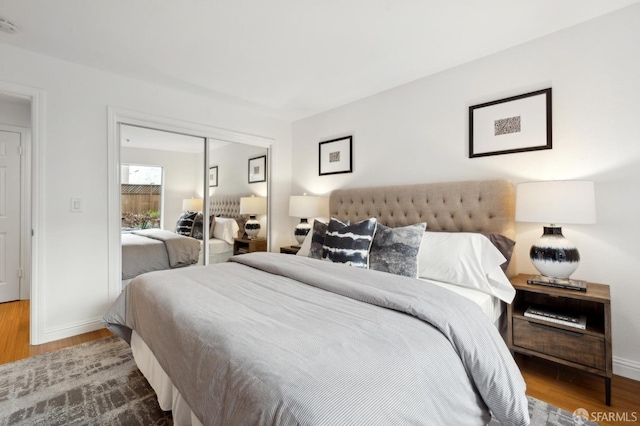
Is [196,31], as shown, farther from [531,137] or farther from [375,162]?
[531,137]

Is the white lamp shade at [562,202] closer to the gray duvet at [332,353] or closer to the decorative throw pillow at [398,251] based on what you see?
the decorative throw pillow at [398,251]

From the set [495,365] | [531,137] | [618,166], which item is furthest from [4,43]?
Answer: [618,166]

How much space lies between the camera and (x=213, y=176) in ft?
11.6

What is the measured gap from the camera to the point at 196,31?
2.16 m

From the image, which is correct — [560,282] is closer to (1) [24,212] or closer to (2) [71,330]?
(2) [71,330]

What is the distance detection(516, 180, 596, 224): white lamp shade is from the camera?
1.81 metres

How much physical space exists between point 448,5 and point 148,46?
2174 mm

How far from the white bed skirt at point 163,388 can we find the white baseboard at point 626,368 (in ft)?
8.32

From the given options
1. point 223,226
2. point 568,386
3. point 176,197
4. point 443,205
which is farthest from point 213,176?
point 568,386

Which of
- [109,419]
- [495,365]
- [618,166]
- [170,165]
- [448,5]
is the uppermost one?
[448,5]

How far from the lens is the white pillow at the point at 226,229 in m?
3.62

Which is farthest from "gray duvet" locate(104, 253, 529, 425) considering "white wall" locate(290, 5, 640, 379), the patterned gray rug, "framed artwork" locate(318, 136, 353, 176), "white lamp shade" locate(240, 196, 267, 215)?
"white lamp shade" locate(240, 196, 267, 215)

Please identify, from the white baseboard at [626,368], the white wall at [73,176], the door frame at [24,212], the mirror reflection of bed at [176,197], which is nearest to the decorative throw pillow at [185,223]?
the mirror reflection of bed at [176,197]

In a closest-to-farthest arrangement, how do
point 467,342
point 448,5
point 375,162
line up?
point 467,342 < point 448,5 < point 375,162
